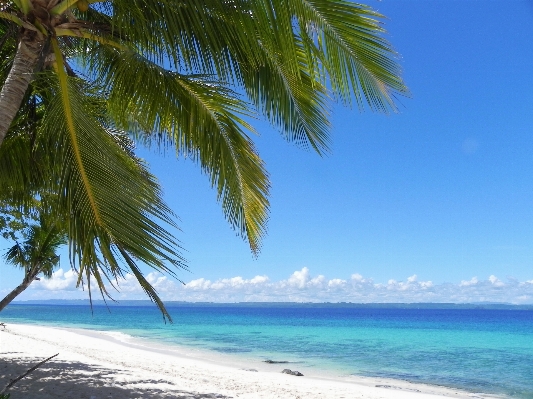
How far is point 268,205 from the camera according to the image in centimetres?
555

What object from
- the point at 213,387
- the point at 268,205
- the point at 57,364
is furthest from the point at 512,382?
the point at 268,205

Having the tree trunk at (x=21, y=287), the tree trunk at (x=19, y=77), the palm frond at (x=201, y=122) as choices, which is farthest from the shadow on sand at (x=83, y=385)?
the tree trunk at (x=19, y=77)

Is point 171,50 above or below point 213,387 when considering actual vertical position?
above

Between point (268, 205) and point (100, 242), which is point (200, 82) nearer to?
point (268, 205)

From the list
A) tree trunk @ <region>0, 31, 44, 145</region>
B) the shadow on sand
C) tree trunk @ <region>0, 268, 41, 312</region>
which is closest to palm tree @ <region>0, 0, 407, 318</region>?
tree trunk @ <region>0, 31, 44, 145</region>

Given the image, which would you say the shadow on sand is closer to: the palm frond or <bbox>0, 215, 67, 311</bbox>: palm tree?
<bbox>0, 215, 67, 311</bbox>: palm tree

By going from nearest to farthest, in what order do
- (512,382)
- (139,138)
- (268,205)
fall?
(268,205) < (139,138) < (512,382)

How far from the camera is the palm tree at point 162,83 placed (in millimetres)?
3703

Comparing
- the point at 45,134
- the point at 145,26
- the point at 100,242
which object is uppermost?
the point at 145,26

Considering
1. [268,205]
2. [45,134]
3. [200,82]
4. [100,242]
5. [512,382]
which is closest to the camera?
[100,242]

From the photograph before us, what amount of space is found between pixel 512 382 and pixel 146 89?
1722 centimetres

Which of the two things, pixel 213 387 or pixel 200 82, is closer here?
pixel 200 82

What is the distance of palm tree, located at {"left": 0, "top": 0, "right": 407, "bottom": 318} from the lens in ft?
12.1

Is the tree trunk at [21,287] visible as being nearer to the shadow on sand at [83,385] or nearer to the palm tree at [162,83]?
the shadow on sand at [83,385]
